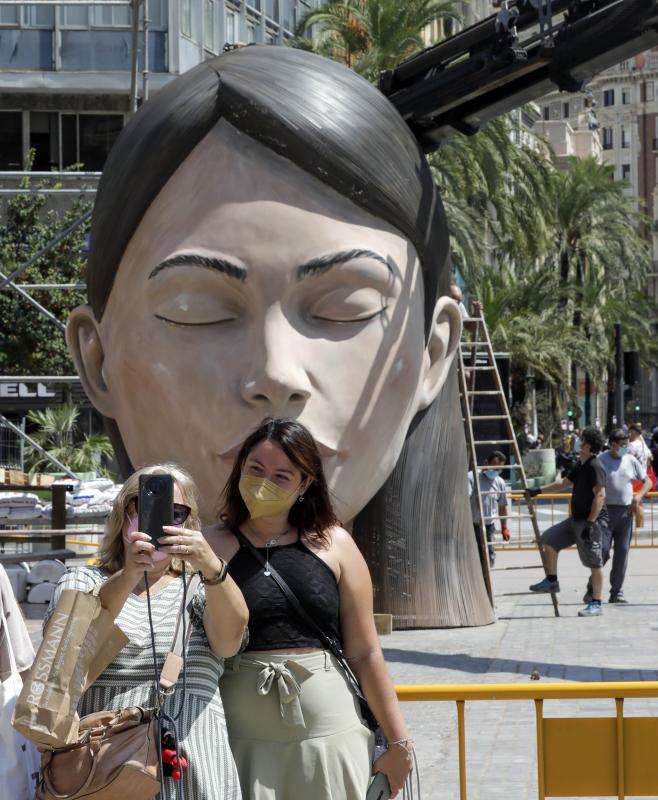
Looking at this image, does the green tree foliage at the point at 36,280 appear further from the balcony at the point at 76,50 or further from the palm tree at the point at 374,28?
the palm tree at the point at 374,28

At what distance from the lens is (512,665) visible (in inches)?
397

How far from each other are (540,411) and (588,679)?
3760 centimetres

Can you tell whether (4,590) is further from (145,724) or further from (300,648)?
(300,648)

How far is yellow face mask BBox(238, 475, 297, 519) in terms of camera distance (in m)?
4.12

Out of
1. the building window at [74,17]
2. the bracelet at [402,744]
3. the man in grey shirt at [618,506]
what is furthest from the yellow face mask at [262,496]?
the building window at [74,17]

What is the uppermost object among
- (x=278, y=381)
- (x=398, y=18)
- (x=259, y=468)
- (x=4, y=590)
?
(x=398, y=18)

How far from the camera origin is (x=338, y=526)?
436cm

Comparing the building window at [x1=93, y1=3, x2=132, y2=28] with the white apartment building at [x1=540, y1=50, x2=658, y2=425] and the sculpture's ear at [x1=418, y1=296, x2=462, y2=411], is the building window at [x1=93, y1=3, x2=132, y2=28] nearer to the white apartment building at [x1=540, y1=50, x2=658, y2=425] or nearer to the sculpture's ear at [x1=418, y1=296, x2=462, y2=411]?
the sculpture's ear at [x1=418, y1=296, x2=462, y2=411]

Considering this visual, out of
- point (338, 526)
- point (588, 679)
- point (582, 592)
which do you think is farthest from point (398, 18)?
point (338, 526)

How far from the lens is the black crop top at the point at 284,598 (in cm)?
407

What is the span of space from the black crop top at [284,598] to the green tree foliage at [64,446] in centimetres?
1968

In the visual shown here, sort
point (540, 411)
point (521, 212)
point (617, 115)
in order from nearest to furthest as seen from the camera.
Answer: point (521, 212) < point (540, 411) < point (617, 115)

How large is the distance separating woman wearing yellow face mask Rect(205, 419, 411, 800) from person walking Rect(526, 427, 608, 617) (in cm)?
848

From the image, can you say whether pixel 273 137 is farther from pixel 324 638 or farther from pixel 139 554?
pixel 139 554
